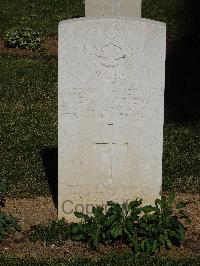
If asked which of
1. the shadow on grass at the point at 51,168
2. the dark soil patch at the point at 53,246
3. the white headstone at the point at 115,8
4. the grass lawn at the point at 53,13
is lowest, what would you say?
the dark soil patch at the point at 53,246

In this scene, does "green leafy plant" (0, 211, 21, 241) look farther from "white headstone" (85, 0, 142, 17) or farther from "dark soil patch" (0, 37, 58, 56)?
"dark soil patch" (0, 37, 58, 56)

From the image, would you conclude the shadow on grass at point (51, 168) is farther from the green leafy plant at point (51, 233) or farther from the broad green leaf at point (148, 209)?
the broad green leaf at point (148, 209)

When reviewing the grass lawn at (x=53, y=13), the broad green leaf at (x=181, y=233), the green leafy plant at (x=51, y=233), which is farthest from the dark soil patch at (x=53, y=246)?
the grass lawn at (x=53, y=13)

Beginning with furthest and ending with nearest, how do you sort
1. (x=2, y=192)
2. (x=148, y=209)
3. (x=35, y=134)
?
(x=35, y=134)
(x=2, y=192)
(x=148, y=209)

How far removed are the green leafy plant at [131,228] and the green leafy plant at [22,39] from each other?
276 inches

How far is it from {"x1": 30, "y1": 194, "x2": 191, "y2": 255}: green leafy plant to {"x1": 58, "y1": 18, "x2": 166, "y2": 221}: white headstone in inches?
9.7

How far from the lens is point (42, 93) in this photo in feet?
34.8

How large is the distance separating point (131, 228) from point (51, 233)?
780 millimetres

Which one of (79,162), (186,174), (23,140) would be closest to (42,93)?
(23,140)

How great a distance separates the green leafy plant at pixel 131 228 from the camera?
5750 mm

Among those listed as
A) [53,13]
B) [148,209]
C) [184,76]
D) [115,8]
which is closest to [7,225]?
[148,209]

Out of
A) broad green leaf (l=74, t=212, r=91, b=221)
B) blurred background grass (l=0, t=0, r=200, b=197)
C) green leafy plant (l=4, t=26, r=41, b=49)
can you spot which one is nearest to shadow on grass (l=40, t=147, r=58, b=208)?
blurred background grass (l=0, t=0, r=200, b=197)

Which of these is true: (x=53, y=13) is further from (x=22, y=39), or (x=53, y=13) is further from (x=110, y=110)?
(x=110, y=110)

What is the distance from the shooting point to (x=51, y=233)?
6074mm
